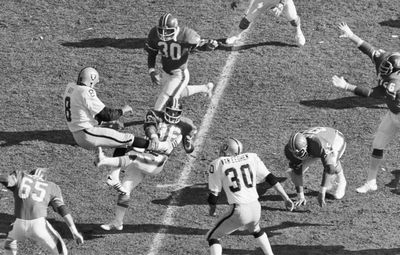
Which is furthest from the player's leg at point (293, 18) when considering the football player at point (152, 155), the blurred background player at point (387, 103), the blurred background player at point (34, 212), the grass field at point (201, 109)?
the blurred background player at point (34, 212)

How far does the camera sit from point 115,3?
19.7 meters

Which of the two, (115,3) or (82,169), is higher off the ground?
(115,3)

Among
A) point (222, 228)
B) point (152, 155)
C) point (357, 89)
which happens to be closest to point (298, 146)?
point (357, 89)

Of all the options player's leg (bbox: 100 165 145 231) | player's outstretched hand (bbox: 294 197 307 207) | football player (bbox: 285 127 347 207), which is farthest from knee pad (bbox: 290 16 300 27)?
player's leg (bbox: 100 165 145 231)

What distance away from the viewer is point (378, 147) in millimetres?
14422

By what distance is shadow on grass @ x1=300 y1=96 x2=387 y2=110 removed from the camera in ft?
54.5

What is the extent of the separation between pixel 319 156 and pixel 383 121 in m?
1.31

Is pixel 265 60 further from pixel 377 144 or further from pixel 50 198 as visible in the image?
pixel 50 198

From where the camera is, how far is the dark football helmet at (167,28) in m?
15.5

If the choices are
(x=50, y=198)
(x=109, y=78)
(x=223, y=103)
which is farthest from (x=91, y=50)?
Answer: (x=50, y=198)

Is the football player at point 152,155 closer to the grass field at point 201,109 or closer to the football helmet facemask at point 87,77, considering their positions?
the grass field at point 201,109

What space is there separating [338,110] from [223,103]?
6.85ft

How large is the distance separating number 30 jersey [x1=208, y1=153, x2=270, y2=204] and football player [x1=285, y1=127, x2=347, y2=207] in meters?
1.24

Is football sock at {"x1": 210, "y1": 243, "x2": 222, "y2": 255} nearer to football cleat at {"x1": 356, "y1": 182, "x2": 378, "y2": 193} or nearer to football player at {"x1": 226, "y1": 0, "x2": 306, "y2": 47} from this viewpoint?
football cleat at {"x1": 356, "y1": 182, "x2": 378, "y2": 193}
